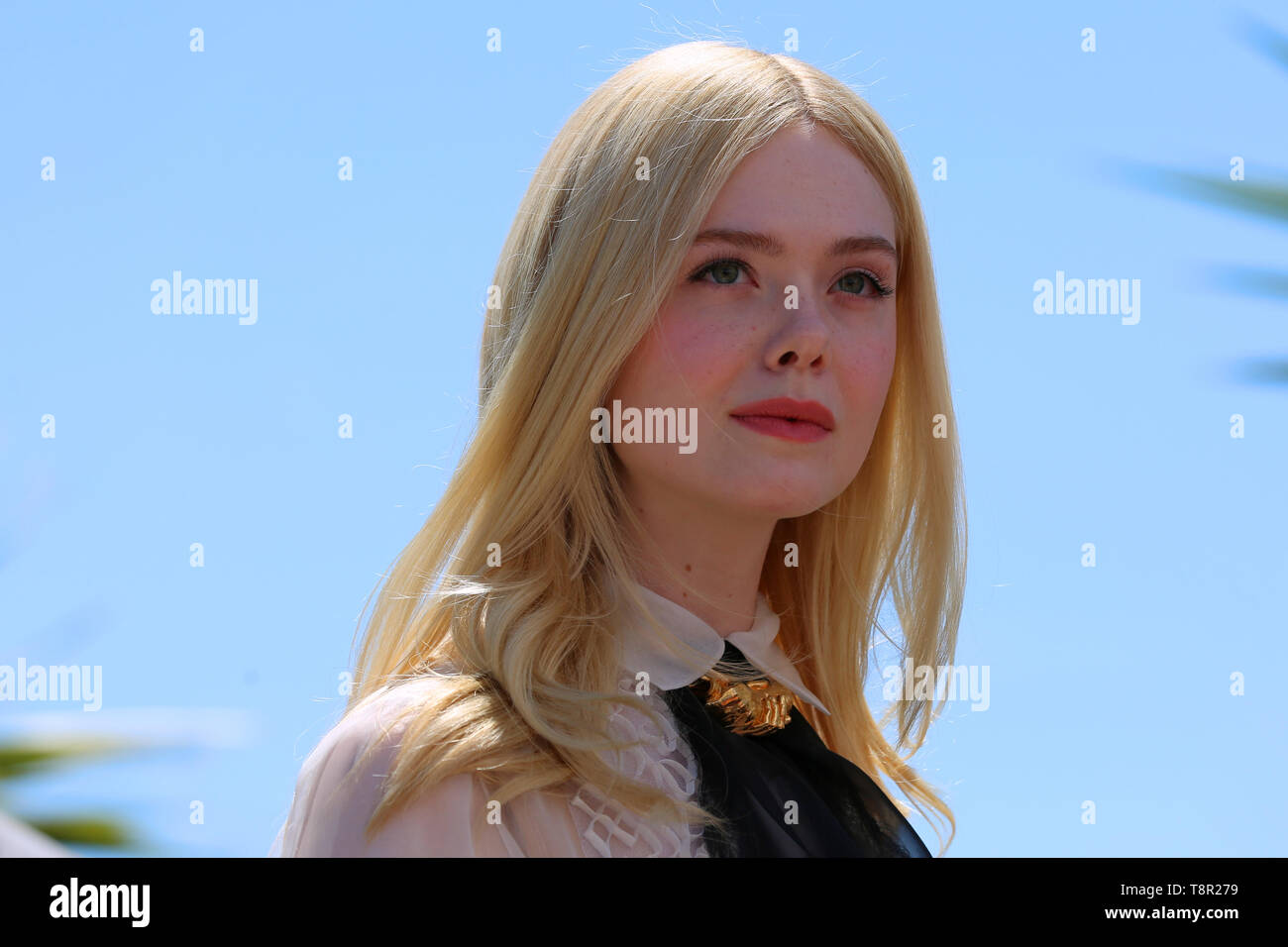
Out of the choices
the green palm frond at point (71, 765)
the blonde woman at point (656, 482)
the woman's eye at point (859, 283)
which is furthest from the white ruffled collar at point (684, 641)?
the green palm frond at point (71, 765)

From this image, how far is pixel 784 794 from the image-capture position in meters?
2.80

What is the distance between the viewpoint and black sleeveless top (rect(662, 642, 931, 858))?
264 centimetres

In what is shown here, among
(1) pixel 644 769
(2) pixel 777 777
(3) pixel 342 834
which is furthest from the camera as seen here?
(2) pixel 777 777

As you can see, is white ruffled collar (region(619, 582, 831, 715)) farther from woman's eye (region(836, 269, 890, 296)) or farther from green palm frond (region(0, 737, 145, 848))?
green palm frond (region(0, 737, 145, 848))

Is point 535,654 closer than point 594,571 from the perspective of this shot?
Yes

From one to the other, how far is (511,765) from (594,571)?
20.8 inches

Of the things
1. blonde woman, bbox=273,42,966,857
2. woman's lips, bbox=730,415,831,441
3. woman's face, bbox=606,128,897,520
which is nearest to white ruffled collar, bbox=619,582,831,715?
blonde woman, bbox=273,42,966,857

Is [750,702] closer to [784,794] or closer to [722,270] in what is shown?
[784,794]

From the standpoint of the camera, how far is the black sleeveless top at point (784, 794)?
2.64m

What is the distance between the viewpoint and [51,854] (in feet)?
8.87

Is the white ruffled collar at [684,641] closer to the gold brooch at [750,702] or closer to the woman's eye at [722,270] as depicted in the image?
the gold brooch at [750,702]

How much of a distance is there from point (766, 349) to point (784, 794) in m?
0.87

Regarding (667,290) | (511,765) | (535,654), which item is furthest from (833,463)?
(511,765)
